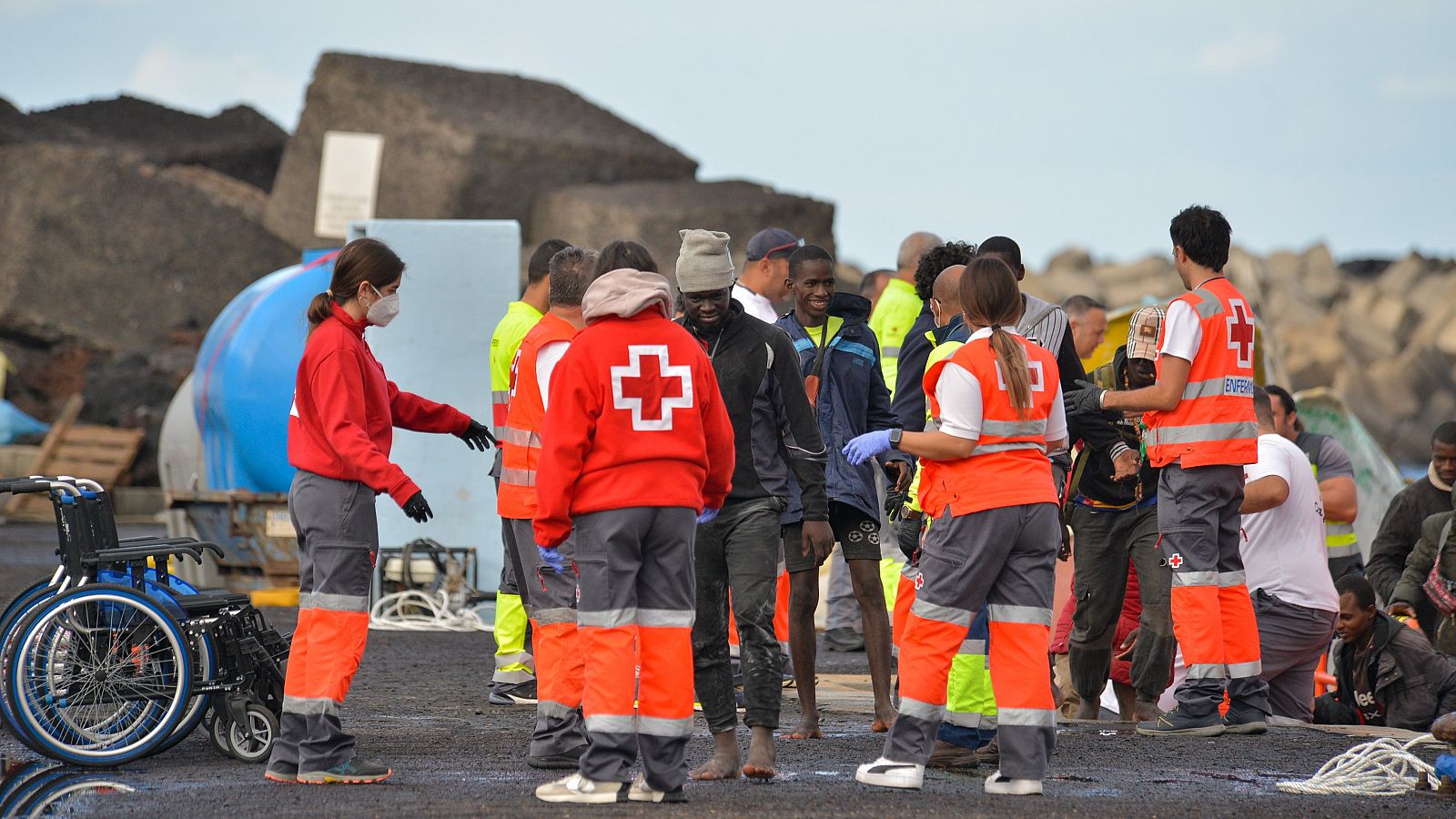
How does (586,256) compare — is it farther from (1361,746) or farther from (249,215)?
(249,215)

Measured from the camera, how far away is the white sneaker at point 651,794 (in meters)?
5.56

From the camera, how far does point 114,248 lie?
25.2 meters

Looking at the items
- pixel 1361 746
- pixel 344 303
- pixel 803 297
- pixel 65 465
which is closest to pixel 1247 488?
pixel 1361 746

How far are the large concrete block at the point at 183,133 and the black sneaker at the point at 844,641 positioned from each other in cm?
2113

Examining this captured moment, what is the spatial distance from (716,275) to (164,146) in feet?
85.7

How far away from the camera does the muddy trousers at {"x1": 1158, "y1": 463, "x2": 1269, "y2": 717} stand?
7434 millimetres

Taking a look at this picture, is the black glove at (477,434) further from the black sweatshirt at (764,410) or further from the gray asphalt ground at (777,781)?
the gray asphalt ground at (777,781)

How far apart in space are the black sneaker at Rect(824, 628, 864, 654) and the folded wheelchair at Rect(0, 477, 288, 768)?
5.27 metres

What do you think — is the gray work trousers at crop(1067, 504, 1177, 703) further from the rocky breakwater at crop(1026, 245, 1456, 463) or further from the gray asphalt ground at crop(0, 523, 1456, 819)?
the rocky breakwater at crop(1026, 245, 1456, 463)

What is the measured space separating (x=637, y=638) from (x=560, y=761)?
121cm

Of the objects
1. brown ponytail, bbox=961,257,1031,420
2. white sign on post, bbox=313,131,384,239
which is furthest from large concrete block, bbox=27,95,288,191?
brown ponytail, bbox=961,257,1031,420

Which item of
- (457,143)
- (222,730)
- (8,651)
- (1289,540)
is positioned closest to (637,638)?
(222,730)

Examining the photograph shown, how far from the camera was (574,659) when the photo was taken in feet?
21.8

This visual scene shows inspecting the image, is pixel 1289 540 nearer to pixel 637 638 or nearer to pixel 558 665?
pixel 558 665
